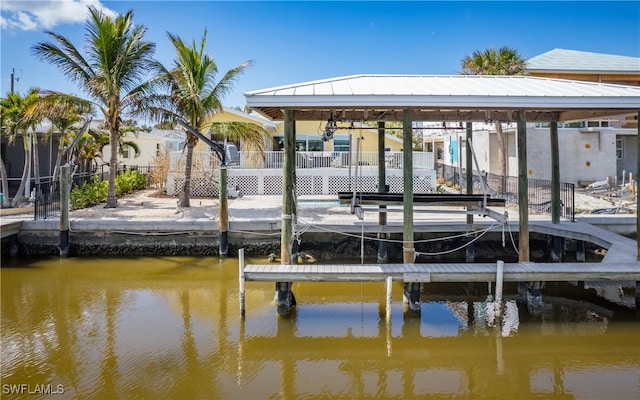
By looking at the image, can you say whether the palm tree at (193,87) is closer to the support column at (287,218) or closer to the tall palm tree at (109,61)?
the tall palm tree at (109,61)

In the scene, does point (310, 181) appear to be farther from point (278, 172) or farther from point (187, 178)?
point (187, 178)

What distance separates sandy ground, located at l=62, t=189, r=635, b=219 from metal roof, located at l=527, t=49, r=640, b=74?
7206 millimetres

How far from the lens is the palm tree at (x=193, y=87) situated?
16031 mm

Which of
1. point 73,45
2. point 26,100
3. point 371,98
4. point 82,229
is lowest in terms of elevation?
point 82,229

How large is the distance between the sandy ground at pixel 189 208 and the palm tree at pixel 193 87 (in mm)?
1327

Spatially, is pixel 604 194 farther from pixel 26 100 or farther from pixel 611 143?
pixel 26 100

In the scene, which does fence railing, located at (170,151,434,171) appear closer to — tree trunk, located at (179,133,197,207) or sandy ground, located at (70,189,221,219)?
sandy ground, located at (70,189,221,219)

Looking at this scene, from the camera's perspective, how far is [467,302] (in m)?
9.32

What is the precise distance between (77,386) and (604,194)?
22.0 m

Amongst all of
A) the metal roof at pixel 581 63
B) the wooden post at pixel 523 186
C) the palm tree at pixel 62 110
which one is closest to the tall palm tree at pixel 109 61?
the palm tree at pixel 62 110

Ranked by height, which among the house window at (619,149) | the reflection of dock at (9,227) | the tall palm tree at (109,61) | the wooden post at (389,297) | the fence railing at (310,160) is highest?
the tall palm tree at (109,61)

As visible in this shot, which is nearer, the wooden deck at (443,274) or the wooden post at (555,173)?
the wooden deck at (443,274)

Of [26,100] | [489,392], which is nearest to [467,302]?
[489,392]

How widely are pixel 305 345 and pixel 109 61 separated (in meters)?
13.0
